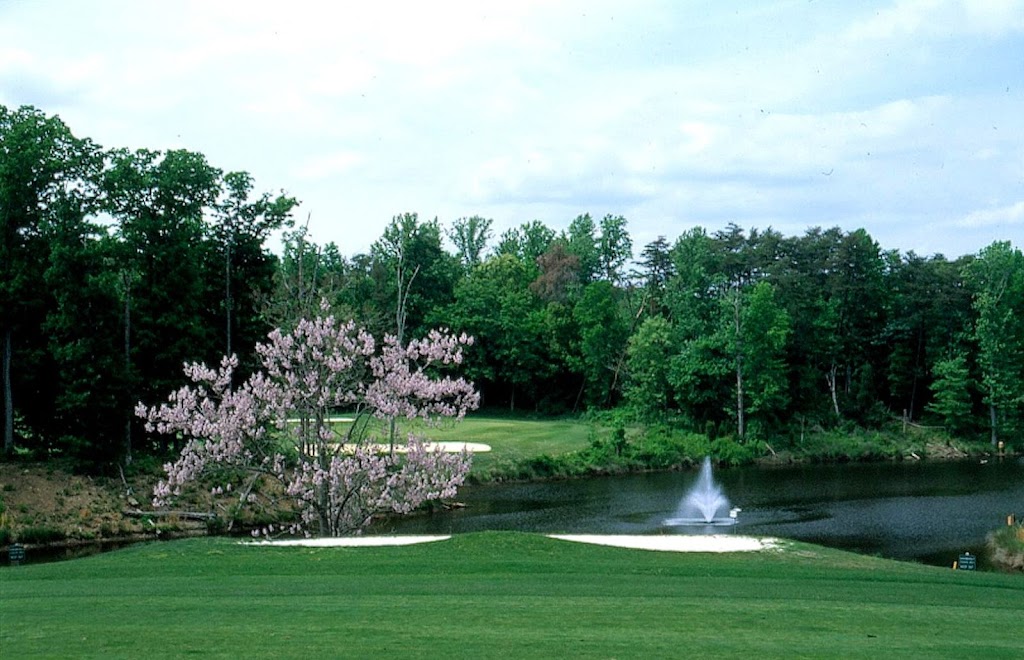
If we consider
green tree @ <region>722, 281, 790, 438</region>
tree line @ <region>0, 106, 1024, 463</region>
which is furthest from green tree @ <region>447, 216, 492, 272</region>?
green tree @ <region>722, 281, 790, 438</region>

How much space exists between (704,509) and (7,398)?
25892 mm

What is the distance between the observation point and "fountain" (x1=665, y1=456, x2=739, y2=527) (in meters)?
34.8

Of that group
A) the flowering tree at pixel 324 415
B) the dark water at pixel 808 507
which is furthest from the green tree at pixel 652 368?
the flowering tree at pixel 324 415

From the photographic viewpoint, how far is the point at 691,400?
63062 mm

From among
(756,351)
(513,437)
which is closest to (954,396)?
(756,351)

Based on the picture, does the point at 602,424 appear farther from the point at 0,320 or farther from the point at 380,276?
the point at 0,320

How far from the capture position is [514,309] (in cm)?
8312

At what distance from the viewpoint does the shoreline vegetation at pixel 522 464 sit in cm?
3331

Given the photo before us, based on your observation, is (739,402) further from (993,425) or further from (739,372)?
(993,425)

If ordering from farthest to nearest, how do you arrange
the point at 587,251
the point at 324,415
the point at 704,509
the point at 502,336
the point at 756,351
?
1. the point at 587,251
2. the point at 502,336
3. the point at 756,351
4. the point at 704,509
5. the point at 324,415

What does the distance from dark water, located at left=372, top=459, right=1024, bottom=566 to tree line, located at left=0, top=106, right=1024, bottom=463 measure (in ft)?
32.2

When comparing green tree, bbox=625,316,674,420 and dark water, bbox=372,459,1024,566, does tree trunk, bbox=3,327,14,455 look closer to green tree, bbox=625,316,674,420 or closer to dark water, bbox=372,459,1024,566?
dark water, bbox=372,459,1024,566

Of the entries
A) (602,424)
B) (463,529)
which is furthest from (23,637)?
(602,424)

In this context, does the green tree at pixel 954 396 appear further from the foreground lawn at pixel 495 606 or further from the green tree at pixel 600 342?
the foreground lawn at pixel 495 606
